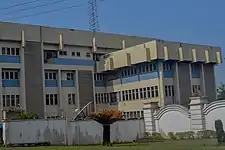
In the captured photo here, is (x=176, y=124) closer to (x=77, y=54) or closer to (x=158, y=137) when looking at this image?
(x=158, y=137)

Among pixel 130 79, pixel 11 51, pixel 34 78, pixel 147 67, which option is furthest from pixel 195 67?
pixel 11 51

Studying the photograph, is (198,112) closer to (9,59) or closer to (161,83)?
(161,83)

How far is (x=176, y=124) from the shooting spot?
3997 cm

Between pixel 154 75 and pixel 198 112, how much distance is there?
17.5 metres

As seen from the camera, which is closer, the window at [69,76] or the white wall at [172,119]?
the white wall at [172,119]

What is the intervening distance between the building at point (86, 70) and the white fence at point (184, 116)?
413 inches

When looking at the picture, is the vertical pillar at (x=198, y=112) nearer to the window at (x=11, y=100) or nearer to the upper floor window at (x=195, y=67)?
the upper floor window at (x=195, y=67)

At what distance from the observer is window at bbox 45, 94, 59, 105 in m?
56.7

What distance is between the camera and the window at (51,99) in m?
56.7

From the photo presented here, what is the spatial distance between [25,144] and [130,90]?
2194 cm

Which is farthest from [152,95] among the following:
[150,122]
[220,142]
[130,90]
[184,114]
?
[220,142]

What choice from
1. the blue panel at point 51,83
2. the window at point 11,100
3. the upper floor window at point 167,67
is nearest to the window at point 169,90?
the upper floor window at point 167,67

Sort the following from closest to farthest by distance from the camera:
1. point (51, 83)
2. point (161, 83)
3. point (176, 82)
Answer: point (161, 83) → point (176, 82) → point (51, 83)

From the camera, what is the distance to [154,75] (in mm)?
54094
